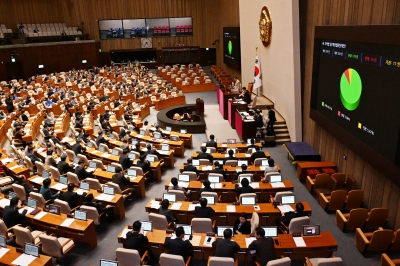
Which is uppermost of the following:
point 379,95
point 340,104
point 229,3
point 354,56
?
point 229,3

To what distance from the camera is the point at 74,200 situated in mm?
8898

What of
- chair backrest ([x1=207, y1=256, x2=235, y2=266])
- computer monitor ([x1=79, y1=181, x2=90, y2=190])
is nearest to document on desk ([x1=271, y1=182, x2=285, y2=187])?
chair backrest ([x1=207, y1=256, x2=235, y2=266])

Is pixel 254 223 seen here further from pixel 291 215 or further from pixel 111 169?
pixel 111 169

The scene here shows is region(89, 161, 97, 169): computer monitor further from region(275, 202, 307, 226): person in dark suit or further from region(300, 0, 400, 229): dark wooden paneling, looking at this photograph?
region(300, 0, 400, 229): dark wooden paneling

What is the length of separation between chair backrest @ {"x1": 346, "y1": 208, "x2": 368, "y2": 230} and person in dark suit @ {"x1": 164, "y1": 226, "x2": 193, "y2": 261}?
4.13m

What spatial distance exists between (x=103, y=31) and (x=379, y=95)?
33.7 metres

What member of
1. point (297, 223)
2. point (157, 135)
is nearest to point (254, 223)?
point (297, 223)

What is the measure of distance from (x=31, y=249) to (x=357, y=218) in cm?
734

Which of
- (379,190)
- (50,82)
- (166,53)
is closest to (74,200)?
(379,190)

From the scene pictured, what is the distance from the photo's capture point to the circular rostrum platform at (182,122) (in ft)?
55.3

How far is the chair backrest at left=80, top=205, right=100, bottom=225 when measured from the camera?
7.97 meters

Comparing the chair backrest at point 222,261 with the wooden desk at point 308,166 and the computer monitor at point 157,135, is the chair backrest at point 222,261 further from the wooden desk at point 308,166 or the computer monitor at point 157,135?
the computer monitor at point 157,135

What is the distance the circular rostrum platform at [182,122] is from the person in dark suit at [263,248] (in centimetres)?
1077

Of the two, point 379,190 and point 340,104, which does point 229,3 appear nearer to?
point 340,104
